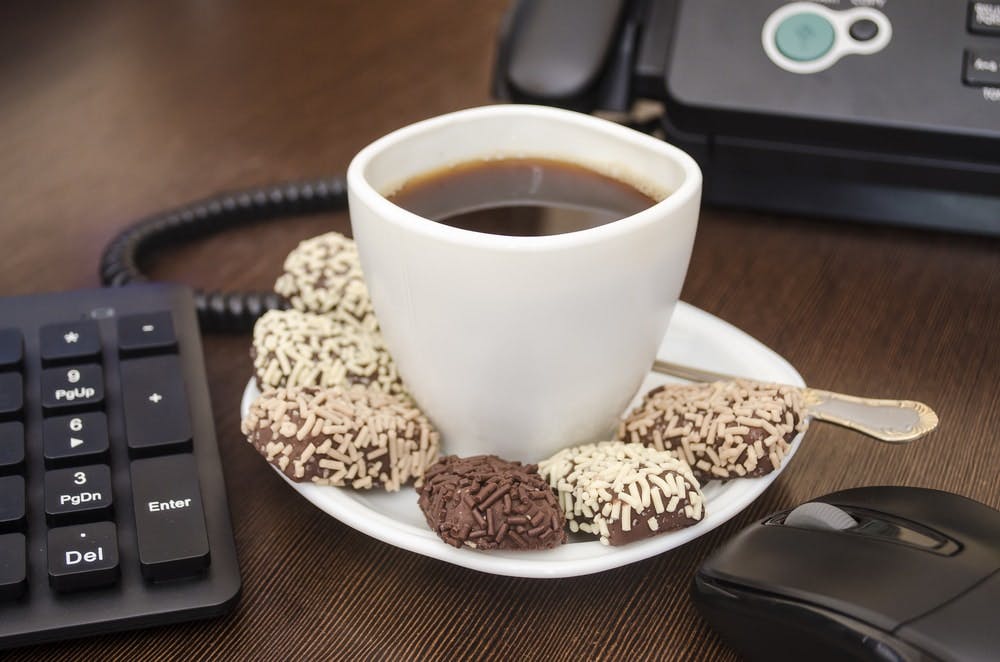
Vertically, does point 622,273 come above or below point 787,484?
above

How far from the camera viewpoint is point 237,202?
24.6 inches

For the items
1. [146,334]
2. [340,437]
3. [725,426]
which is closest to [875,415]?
[725,426]

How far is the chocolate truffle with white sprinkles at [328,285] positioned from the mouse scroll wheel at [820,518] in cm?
21

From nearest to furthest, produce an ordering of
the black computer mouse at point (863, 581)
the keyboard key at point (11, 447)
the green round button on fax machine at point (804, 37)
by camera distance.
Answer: the black computer mouse at point (863, 581), the keyboard key at point (11, 447), the green round button on fax machine at point (804, 37)

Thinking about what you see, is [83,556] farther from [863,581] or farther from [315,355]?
[863,581]

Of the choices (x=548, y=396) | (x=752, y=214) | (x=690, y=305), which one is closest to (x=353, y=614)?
(x=548, y=396)

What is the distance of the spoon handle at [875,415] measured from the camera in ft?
1.37

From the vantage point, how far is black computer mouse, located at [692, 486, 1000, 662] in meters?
0.29

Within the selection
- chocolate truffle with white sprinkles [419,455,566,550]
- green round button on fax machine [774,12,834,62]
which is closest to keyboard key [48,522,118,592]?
chocolate truffle with white sprinkles [419,455,566,550]

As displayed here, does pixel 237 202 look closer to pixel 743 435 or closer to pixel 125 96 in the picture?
pixel 125 96

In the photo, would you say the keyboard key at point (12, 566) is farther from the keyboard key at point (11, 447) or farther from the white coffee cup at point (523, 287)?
the white coffee cup at point (523, 287)

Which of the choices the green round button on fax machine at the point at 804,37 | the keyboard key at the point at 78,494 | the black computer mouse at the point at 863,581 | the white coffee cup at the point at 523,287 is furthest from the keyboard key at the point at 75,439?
the green round button on fax machine at the point at 804,37

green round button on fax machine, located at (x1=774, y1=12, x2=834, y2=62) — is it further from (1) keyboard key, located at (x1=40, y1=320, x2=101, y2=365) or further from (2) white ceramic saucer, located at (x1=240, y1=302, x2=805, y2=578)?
(1) keyboard key, located at (x1=40, y1=320, x2=101, y2=365)

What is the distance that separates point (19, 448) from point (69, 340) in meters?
0.07
